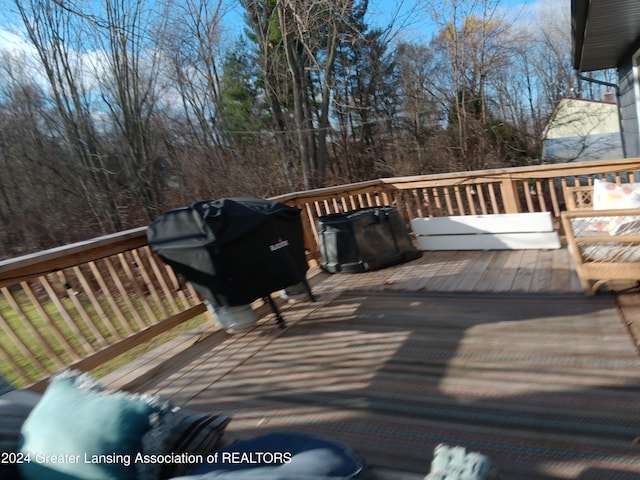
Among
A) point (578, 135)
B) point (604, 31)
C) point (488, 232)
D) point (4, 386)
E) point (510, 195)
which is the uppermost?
point (604, 31)

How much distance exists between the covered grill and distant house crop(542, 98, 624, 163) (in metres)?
10.9

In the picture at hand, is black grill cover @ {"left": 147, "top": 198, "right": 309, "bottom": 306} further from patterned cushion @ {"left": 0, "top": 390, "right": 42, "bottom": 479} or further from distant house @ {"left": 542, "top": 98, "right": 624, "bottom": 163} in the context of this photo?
distant house @ {"left": 542, "top": 98, "right": 624, "bottom": 163}

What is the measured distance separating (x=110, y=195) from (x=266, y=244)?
22.6 ft

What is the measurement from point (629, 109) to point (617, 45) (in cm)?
127

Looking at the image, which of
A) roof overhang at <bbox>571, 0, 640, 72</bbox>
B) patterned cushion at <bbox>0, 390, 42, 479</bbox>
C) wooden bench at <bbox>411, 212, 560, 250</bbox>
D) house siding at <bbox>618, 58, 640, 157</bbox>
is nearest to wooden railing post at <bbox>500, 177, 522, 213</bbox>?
wooden bench at <bbox>411, 212, 560, 250</bbox>

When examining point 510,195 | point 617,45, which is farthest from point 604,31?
point 510,195

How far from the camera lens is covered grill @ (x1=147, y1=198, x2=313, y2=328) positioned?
2.65 m

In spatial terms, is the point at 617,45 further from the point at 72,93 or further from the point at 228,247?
the point at 72,93

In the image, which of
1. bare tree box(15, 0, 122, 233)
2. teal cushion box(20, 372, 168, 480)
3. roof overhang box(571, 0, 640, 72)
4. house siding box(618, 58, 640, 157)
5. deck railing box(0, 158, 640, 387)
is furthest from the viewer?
bare tree box(15, 0, 122, 233)

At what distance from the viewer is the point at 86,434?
1.05 metres

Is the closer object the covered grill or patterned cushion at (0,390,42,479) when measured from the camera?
patterned cushion at (0,390,42,479)

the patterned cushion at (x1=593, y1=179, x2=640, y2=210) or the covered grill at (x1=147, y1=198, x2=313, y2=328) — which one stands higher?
the covered grill at (x1=147, y1=198, x2=313, y2=328)

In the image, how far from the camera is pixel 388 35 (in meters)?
10.9

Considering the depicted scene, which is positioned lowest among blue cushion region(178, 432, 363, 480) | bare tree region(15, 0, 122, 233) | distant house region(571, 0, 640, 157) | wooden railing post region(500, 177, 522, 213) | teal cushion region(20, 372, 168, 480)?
wooden railing post region(500, 177, 522, 213)
